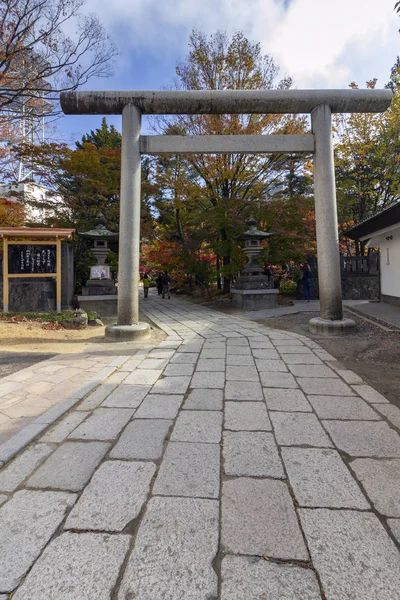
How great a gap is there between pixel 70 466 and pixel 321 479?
1.50 metres

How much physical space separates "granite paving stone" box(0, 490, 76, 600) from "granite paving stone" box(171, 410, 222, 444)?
2.84ft

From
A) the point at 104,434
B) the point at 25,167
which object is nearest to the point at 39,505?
the point at 104,434

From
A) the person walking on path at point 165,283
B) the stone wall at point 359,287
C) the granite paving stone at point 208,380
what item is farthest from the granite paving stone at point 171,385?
the person walking on path at point 165,283

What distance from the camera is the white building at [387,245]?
28.6 feet

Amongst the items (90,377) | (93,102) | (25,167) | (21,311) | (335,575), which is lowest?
(335,575)

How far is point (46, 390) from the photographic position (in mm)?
3312

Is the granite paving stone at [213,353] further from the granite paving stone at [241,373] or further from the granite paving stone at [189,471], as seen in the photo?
the granite paving stone at [189,471]

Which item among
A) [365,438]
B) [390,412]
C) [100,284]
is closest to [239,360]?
[390,412]

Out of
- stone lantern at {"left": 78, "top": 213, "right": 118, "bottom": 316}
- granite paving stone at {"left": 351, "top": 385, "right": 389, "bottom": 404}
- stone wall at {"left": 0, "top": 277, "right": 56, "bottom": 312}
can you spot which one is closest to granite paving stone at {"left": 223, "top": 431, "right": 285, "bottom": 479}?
granite paving stone at {"left": 351, "top": 385, "right": 389, "bottom": 404}

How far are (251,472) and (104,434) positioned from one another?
3.76ft

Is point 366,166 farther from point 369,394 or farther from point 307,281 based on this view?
point 369,394

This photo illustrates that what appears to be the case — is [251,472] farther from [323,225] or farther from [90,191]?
[90,191]

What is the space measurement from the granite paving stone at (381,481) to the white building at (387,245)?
26.0 feet

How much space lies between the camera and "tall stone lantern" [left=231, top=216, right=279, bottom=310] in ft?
37.0
